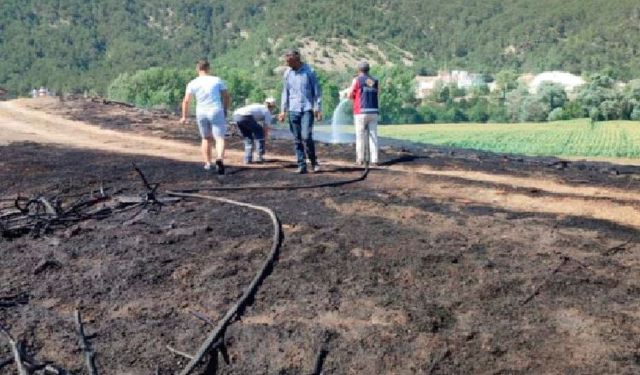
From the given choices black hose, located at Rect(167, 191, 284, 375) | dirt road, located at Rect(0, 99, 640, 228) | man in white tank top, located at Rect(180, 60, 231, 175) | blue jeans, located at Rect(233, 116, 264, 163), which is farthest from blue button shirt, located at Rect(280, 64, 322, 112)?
black hose, located at Rect(167, 191, 284, 375)

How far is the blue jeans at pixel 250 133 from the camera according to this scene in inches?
476

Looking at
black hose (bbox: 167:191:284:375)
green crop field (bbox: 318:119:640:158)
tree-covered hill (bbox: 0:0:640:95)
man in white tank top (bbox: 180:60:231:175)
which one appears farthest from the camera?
tree-covered hill (bbox: 0:0:640:95)

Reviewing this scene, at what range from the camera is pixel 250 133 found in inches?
480

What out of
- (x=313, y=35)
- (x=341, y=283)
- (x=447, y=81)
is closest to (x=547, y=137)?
(x=341, y=283)

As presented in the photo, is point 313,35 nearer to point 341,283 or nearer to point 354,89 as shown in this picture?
point 354,89

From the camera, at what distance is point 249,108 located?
12.6 metres

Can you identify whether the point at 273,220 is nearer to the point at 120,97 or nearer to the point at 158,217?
the point at 158,217

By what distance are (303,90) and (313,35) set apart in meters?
96.4

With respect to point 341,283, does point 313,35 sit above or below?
above

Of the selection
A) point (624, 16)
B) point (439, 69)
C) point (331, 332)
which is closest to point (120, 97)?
point (331, 332)

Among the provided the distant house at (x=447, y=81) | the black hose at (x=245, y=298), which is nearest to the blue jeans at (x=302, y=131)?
the black hose at (x=245, y=298)

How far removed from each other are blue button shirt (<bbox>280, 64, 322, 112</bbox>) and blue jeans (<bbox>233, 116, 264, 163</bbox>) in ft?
5.61

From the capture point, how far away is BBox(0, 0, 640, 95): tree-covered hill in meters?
91.8

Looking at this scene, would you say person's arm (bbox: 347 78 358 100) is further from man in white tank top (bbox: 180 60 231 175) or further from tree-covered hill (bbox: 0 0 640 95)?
tree-covered hill (bbox: 0 0 640 95)
